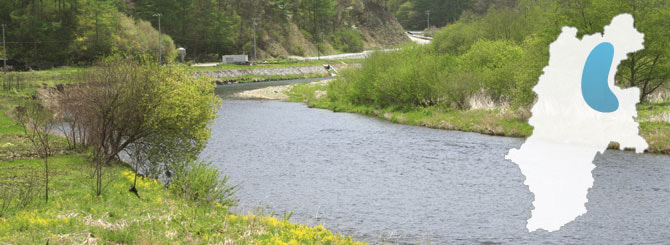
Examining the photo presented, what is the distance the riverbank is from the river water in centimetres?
334

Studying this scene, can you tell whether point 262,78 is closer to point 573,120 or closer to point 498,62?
point 498,62

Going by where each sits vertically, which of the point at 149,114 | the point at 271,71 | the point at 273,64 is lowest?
the point at 149,114

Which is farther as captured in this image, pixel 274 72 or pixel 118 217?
pixel 274 72

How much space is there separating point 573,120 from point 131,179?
27191 millimetres

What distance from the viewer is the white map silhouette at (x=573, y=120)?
30.6 m

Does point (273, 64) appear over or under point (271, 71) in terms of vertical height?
over

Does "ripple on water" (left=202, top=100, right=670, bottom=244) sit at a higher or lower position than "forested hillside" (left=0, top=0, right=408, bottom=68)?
lower

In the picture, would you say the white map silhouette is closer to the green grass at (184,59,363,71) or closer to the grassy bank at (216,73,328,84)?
the grassy bank at (216,73,328,84)

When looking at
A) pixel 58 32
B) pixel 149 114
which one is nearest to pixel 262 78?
pixel 58 32

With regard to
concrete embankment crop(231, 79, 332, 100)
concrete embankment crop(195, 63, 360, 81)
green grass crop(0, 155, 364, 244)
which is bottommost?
green grass crop(0, 155, 364, 244)

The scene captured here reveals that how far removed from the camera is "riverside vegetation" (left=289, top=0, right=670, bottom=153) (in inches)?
1583

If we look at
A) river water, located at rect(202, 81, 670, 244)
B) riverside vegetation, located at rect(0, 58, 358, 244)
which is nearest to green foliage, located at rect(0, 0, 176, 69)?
river water, located at rect(202, 81, 670, 244)

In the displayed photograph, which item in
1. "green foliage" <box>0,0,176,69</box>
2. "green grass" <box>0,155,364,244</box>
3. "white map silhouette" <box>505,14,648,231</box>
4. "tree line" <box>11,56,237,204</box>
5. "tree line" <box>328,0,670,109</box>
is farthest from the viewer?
"green foliage" <box>0,0,176,69</box>

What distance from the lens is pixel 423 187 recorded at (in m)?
26.8
